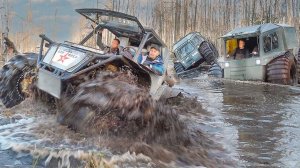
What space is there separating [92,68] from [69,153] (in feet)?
5.29

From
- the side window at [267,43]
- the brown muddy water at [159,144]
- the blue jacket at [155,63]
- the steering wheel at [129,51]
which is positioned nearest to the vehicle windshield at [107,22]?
the steering wheel at [129,51]

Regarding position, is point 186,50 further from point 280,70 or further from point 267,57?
point 280,70

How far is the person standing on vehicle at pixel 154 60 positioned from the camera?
342 inches

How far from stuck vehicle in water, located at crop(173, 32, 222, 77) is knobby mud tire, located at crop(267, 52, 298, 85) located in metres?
5.22

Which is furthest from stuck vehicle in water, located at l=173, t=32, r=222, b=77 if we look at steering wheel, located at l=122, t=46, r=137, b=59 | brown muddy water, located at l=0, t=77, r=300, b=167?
steering wheel, located at l=122, t=46, r=137, b=59

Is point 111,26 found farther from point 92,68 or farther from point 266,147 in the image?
point 266,147

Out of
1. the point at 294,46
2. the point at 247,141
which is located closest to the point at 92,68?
the point at 247,141

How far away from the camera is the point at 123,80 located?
22.9 feet

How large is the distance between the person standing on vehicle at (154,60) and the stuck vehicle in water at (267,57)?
936 centimetres

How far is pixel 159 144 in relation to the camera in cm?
645

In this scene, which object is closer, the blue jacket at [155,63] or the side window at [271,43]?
the blue jacket at [155,63]

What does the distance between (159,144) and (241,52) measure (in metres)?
13.4

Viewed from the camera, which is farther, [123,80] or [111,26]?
[111,26]

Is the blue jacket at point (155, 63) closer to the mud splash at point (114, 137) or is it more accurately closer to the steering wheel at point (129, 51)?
the steering wheel at point (129, 51)
